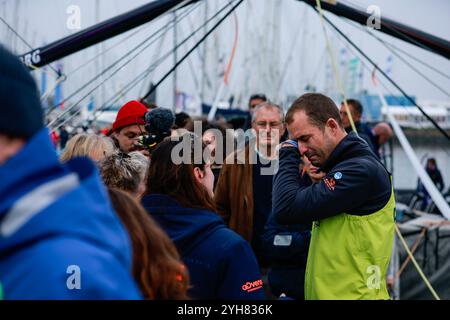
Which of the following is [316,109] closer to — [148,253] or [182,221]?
[182,221]

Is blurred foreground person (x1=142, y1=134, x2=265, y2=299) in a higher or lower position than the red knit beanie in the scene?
lower

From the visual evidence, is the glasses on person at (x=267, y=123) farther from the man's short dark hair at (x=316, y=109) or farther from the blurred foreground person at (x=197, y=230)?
the blurred foreground person at (x=197, y=230)

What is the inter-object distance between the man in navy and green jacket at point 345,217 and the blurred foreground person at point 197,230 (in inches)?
20.2

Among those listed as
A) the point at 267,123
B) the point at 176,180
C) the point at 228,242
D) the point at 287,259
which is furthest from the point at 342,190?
the point at 267,123

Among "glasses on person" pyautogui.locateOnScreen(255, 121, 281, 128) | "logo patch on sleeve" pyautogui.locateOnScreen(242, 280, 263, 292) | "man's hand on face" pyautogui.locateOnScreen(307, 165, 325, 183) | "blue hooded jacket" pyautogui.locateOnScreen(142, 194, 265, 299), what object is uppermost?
"glasses on person" pyautogui.locateOnScreen(255, 121, 281, 128)

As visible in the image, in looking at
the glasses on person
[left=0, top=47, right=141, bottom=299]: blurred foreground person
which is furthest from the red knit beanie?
[left=0, top=47, right=141, bottom=299]: blurred foreground person

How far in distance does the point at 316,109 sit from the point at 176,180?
2.99 ft

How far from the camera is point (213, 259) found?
2.40 m

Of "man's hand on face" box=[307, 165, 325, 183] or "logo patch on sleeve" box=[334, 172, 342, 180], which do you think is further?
"man's hand on face" box=[307, 165, 325, 183]

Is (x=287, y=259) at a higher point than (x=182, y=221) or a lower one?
lower

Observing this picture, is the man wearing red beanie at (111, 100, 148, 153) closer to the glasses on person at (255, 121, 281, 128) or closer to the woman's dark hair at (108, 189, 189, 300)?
the glasses on person at (255, 121, 281, 128)

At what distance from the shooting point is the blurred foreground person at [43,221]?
3.42 ft

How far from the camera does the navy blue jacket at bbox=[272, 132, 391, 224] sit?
9.13ft
